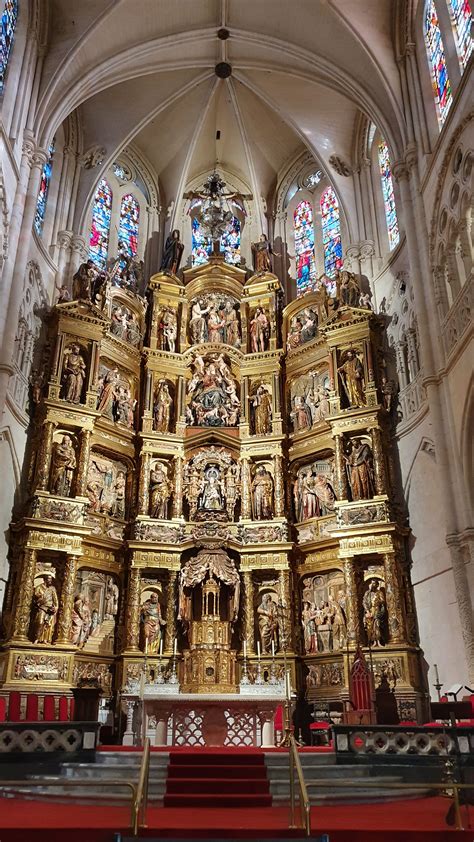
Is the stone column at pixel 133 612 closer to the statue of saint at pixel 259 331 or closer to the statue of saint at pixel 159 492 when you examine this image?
the statue of saint at pixel 159 492

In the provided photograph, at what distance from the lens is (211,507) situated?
822 inches

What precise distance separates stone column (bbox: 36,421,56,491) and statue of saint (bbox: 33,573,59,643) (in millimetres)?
2558

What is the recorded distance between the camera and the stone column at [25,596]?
1655 centimetres

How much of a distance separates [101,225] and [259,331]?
7.38 meters

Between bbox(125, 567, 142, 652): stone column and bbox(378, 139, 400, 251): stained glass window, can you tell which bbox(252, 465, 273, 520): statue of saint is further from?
bbox(378, 139, 400, 251): stained glass window

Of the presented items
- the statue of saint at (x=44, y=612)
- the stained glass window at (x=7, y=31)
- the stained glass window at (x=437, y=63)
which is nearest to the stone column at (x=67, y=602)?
the statue of saint at (x=44, y=612)

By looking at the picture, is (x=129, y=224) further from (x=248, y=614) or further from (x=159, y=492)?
(x=248, y=614)

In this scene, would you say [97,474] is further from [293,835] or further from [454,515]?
[293,835]

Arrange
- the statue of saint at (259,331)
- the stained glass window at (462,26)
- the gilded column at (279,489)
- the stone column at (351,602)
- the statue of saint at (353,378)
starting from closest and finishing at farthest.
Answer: the stained glass window at (462,26)
the stone column at (351,602)
the statue of saint at (353,378)
the gilded column at (279,489)
the statue of saint at (259,331)

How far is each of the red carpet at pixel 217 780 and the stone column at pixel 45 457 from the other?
32.8ft

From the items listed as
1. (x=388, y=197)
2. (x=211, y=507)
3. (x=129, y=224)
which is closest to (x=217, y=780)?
A: (x=211, y=507)

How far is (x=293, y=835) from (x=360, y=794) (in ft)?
7.68

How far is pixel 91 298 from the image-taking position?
21750 millimetres

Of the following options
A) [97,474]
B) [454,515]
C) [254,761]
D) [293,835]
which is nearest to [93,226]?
[97,474]
